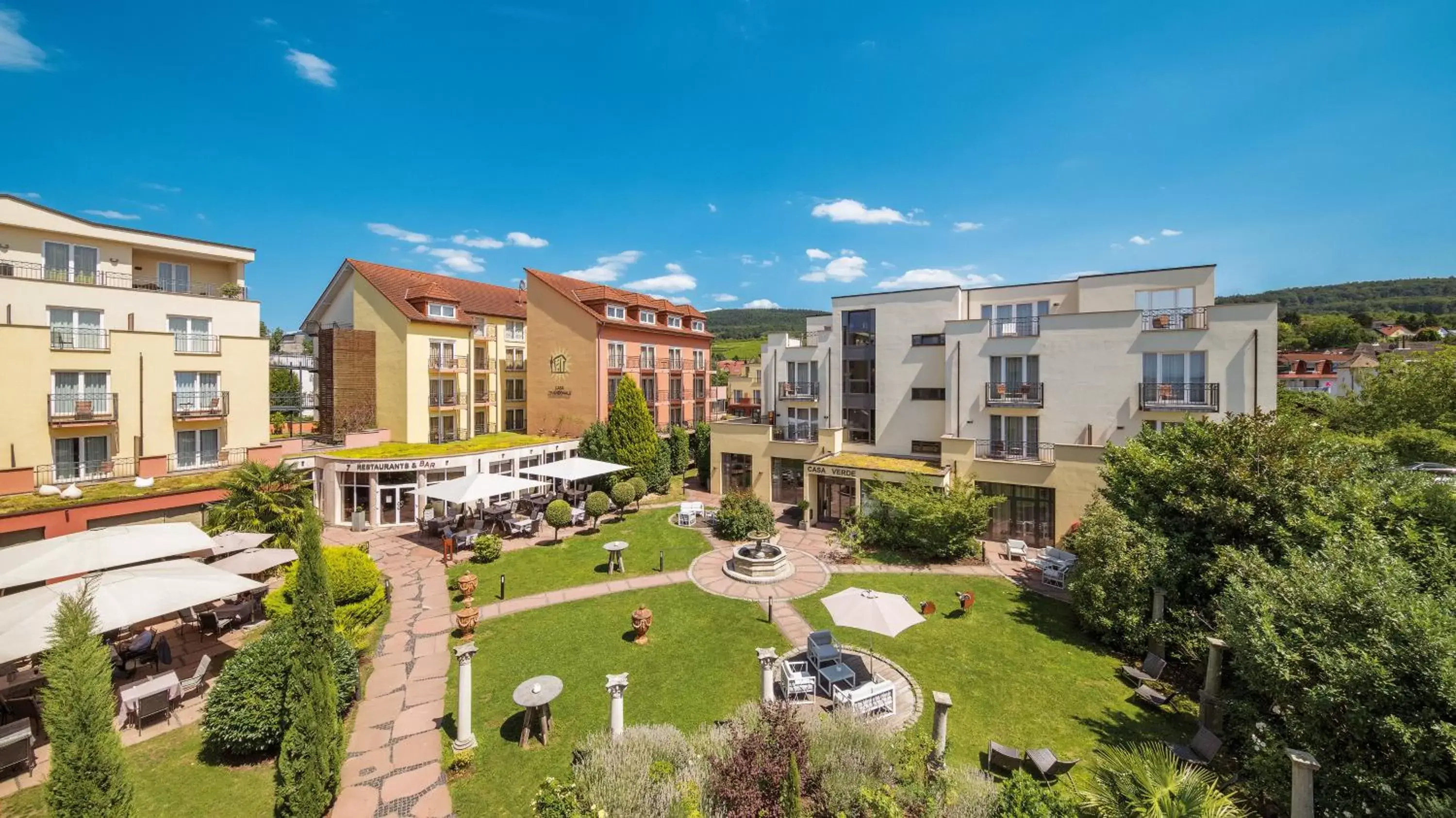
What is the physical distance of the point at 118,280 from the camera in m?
23.2

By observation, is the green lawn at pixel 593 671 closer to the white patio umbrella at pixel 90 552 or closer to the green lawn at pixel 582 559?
the green lawn at pixel 582 559

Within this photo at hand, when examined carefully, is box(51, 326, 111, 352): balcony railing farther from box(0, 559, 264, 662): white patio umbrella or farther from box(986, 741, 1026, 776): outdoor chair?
box(986, 741, 1026, 776): outdoor chair

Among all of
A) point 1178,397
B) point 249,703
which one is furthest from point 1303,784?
point 1178,397

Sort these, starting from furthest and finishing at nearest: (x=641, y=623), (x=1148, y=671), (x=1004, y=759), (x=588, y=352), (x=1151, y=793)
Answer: (x=588, y=352) < (x=641, y=623) < (x=1148, y=671) < (x=1004, y=759) < (x=1151, y=793)

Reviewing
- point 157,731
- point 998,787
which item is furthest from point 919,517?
point 157,731

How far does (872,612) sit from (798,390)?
19955mm

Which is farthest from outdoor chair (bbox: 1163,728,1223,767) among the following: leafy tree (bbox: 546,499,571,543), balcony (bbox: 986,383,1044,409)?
leafy tree (bbox: 546,499,571,543)

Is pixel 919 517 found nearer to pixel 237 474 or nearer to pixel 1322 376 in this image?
pixel 237 474

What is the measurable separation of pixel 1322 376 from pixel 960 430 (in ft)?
217

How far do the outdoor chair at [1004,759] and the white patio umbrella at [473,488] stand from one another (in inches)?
750

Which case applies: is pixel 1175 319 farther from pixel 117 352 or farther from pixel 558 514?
pixel 117 352

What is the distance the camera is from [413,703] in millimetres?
11773

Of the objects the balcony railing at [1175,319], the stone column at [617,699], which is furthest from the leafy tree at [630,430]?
the balcony railing at [1175,319]

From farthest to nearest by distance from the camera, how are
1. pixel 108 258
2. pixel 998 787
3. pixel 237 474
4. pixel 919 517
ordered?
1. pixel 108 258
2. pixel 919 517
3. pixel 237 474
4. pixel 998 787
